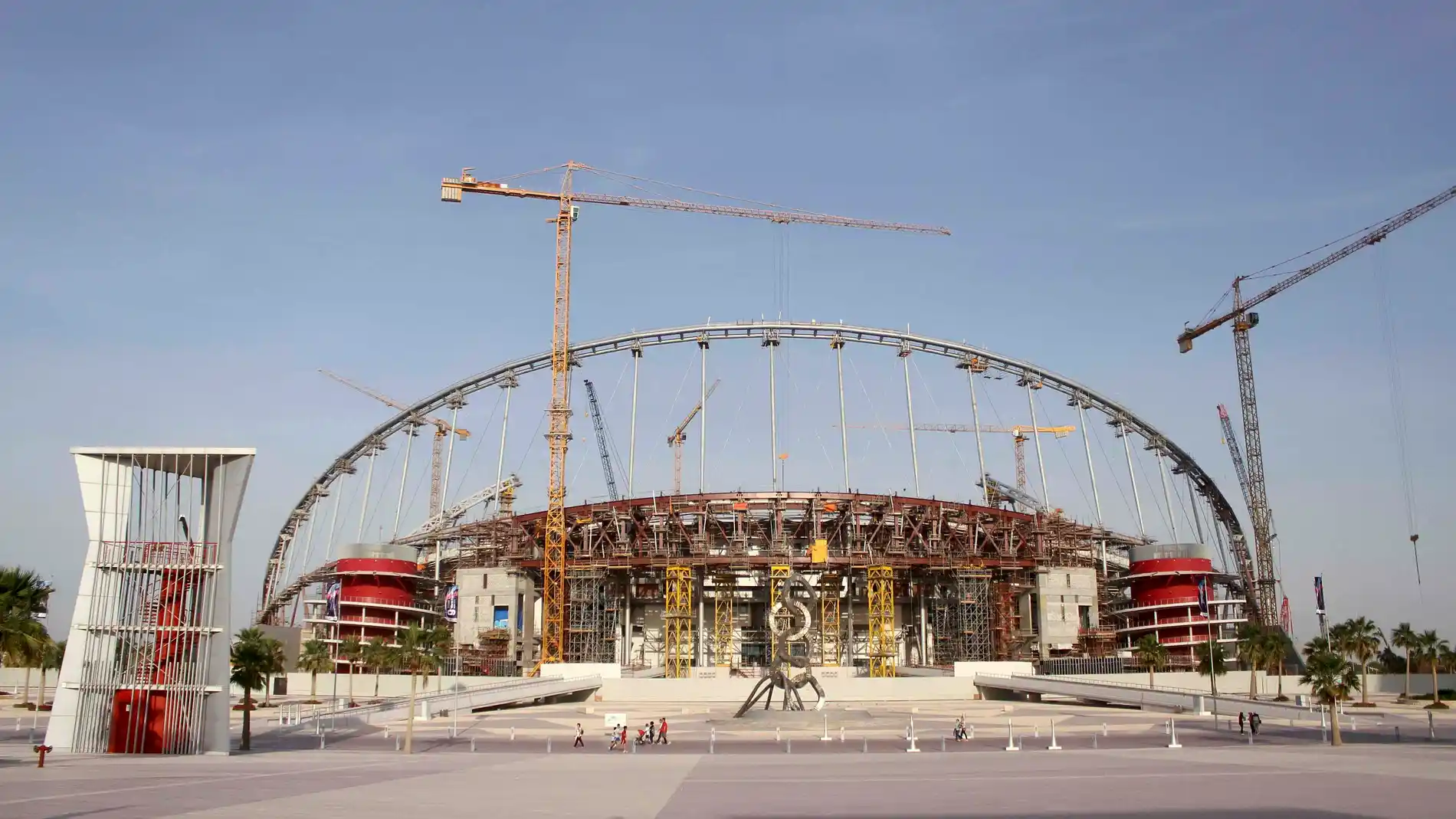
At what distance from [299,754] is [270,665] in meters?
9.71

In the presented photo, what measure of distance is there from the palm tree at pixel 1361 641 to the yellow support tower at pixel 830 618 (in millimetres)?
49221

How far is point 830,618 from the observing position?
443 feet

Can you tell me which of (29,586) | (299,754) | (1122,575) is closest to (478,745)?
(299,754)

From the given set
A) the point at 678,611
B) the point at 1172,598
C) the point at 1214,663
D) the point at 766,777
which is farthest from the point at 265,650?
the point at 1172,598

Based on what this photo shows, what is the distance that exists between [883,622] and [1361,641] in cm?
4518

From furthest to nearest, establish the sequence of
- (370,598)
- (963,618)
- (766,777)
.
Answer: (370,598) < (963,618) < (766,777)

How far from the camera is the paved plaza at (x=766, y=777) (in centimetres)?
2983

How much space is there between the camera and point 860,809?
1175 inches

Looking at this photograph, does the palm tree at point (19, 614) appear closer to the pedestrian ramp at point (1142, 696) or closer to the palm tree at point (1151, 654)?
the pedestrian ramp at point (1142, 696)

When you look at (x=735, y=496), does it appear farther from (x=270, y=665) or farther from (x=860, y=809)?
(x=860, y=809)

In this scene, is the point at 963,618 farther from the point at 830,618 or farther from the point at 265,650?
the point at 265,650

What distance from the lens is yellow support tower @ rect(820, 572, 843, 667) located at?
128 meters

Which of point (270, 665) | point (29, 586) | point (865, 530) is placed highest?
point (865, 530)

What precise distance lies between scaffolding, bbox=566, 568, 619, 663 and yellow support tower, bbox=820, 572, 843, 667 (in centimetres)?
2335
